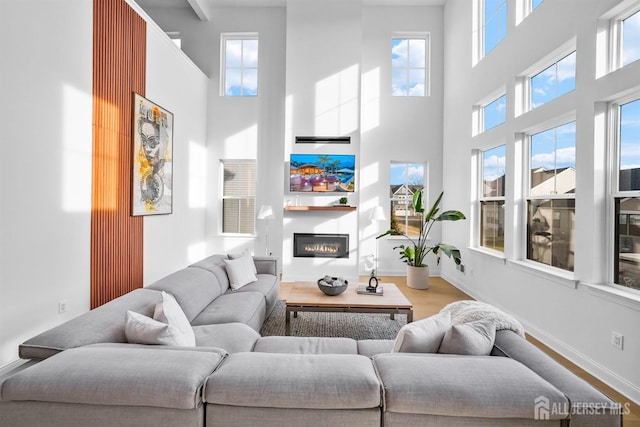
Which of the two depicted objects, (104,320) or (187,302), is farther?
(187,302)

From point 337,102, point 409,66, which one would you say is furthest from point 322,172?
point 409,66

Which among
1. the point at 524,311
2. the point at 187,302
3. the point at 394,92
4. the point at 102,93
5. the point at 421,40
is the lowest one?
the point at 524,311

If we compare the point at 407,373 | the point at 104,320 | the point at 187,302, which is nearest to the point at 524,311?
the point at 407,373

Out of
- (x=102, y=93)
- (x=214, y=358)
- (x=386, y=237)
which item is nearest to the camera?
(x=214, y=358)

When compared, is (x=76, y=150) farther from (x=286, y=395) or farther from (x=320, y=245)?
(x=320, y=245)

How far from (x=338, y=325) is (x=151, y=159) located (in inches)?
126

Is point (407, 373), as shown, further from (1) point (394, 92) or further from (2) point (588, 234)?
(1) point (394, 92)

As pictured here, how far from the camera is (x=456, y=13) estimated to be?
5824 mm

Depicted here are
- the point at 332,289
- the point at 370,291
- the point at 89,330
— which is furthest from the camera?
the point at 370,291

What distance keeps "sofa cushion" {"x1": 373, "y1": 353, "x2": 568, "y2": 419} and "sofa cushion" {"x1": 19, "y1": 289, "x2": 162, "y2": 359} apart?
5.06ft

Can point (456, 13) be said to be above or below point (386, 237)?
above

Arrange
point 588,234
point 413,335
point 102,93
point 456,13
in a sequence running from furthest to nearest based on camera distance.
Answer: point 456,13 < point 102,93 < point 588,234 < point 413,335

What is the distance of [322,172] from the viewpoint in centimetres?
597

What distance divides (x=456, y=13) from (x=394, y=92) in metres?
1.59
